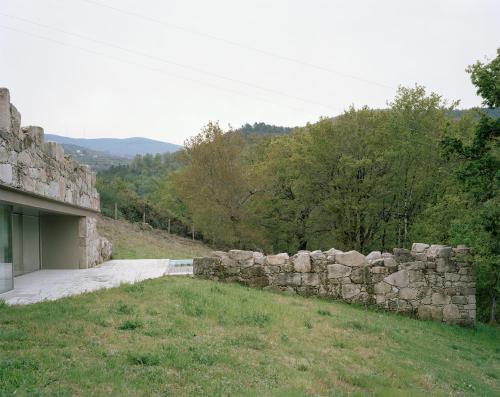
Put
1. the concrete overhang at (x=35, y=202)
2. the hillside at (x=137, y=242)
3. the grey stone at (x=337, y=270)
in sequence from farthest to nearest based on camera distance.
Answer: the hillside at (x=137, y=242) → the grey stone at (x=337, y=270) → the concrete overhang at (x=35, y=202)

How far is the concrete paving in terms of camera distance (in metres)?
8.86

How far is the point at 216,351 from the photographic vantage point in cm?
571

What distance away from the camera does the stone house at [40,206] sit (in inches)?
328

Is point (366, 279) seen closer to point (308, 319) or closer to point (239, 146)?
point (308, 319)

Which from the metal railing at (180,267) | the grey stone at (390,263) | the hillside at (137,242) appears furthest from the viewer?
the hillside at (137,242)

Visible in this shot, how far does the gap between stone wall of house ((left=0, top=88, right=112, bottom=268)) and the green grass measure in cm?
270

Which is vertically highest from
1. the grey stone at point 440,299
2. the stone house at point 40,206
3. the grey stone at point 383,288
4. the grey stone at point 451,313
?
the stone house at point 40,206

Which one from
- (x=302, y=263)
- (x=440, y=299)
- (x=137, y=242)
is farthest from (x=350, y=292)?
(x=137, y=242)

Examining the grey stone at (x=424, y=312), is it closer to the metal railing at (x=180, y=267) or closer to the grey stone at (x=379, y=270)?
the grey stone at (x=379, y=270)

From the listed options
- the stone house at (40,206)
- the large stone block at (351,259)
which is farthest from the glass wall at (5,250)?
Result: the large stone block at (351,259)

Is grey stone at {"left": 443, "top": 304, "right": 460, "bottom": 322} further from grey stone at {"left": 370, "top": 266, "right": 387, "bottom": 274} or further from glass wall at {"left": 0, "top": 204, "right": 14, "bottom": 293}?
glass wall at {"left": 0, "top": 204, "right": 14, "bottom": 293}

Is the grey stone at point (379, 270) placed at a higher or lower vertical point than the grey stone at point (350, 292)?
higher

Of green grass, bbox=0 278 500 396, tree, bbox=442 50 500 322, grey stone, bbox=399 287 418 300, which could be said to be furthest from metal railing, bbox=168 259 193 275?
tree, bbox=442 50 500 322

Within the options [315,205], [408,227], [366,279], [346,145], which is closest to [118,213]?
[315,205]
